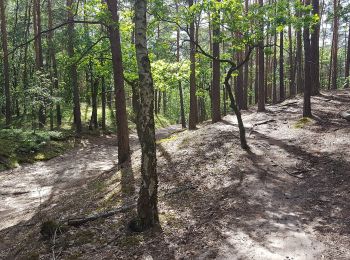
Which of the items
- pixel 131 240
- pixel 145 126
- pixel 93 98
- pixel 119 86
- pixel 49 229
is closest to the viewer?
pixel 131 240

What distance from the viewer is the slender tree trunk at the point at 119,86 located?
12883 millimetres

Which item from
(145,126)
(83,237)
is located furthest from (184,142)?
(83,237)

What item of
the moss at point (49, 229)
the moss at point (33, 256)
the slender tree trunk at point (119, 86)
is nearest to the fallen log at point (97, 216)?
the moss at point (49, 229)

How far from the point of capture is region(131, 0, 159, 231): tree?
22.1 ft

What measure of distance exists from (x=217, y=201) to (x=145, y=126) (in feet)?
8.99

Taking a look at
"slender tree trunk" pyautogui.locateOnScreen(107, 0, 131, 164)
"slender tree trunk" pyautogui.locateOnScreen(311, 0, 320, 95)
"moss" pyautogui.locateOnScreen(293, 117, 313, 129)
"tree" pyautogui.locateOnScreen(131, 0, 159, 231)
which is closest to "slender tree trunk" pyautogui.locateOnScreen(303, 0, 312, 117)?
"moss" pyautogui.locateOnScreen(293, 117, 313, 129)

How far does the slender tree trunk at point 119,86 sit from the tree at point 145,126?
248 inches

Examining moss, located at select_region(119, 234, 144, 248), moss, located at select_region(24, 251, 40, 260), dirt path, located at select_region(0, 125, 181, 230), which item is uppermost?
moss, located at select_region(119, 234, 144, 248)

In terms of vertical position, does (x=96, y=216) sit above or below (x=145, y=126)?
below

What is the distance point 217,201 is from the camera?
8102 millimetres

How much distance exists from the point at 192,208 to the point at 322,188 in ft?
10.5

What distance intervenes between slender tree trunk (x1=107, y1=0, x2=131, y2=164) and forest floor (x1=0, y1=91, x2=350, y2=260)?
62 cm

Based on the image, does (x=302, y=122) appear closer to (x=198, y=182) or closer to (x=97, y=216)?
(x=198, y=182)

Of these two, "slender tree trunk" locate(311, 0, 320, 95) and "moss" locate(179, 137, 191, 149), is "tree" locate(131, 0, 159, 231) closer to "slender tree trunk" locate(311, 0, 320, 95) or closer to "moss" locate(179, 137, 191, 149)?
"moss" locate(179, 137, 191, 149)
